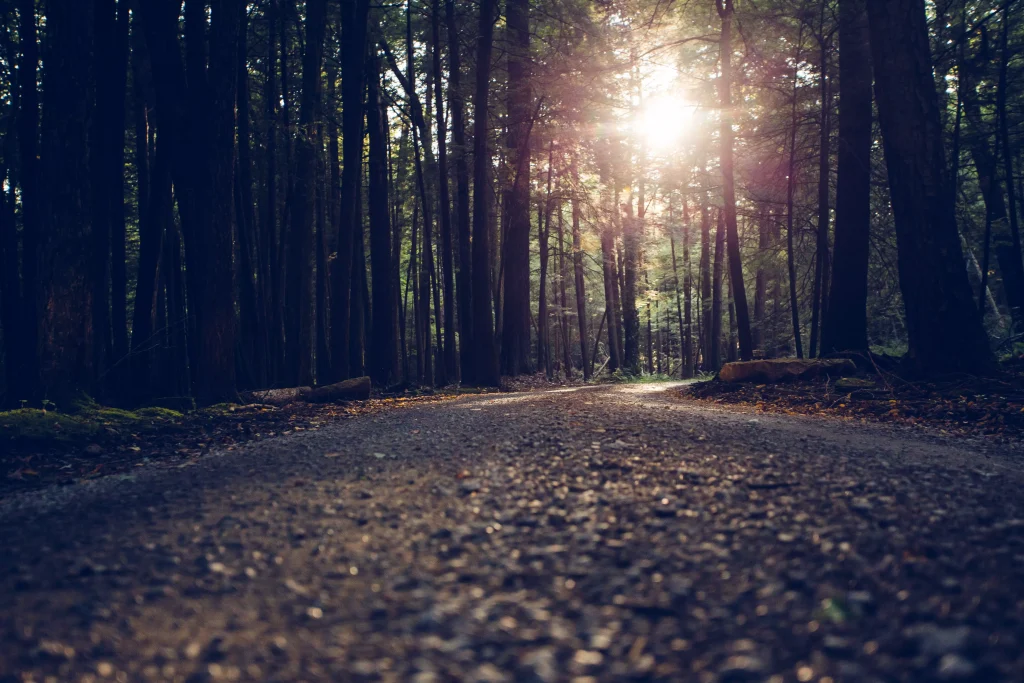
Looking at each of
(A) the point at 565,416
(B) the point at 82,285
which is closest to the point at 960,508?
(A) the point at 565,416

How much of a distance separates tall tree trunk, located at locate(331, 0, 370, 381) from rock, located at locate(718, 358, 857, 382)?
7537mm

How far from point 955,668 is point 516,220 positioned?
15.4 metres

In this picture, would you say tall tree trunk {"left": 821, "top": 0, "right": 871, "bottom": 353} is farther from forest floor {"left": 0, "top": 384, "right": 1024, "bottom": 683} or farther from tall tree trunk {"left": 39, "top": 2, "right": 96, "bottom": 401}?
tall tree trunk {"left": 39, "top": 2, "right": 96, "bottom": 401}

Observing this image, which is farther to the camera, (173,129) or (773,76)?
(773,76)

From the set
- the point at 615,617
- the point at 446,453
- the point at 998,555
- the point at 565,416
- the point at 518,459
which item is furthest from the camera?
the point at 565,416

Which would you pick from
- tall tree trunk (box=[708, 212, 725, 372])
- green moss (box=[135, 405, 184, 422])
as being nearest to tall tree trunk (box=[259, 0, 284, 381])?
green moss (box=[135, 405, 184, 422])

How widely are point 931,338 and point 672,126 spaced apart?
1299 centimetres

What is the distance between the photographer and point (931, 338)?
8.20 meters

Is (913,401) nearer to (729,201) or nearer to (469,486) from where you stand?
(469,486)

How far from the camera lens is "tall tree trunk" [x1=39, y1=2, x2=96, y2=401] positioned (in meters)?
7.32

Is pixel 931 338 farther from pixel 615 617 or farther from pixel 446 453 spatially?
pixel 615 617

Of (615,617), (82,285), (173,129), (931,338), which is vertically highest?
(173,129)

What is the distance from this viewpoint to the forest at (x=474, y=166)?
323 inches

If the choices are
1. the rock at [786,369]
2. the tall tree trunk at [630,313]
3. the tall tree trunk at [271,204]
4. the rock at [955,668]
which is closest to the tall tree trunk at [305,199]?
the tall tree trunk at [271,204]
